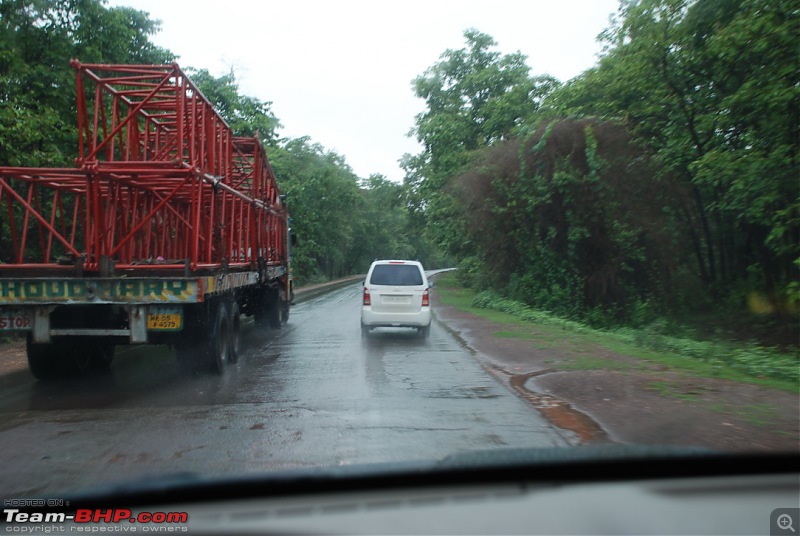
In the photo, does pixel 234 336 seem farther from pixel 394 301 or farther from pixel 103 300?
pixel 394 301

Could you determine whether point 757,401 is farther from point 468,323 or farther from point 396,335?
point 468,323

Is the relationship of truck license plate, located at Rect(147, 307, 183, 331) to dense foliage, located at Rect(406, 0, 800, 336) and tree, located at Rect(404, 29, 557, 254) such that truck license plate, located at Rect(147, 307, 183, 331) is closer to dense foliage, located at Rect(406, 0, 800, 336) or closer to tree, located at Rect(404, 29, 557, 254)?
dense foliage, located at Rect(406, 0, 800, 336)

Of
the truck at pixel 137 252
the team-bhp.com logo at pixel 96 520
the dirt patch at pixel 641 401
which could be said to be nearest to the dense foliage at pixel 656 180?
the dirt patch at pixel 641 401

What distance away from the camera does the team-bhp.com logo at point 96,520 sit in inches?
114

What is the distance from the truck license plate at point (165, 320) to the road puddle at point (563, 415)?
450 centimetres

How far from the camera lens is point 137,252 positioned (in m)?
11.8

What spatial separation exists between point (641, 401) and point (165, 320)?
19.4 ft

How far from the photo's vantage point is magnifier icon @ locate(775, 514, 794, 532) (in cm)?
291

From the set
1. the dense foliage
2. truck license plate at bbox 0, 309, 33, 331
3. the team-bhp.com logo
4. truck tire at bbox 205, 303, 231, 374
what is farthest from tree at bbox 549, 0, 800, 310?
the team-bhp.com logo

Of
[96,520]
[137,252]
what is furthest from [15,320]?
[96,520]

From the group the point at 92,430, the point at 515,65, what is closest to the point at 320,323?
the point at 92,430

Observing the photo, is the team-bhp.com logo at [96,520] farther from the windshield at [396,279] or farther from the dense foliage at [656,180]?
the dense foliage at [656,180]

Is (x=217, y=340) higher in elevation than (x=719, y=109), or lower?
lower

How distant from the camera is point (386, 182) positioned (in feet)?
239
